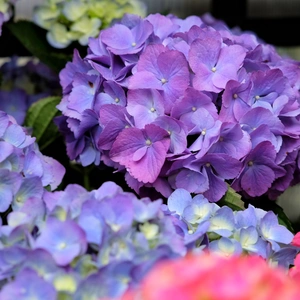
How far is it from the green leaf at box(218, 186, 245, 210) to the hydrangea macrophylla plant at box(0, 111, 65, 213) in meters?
0.21

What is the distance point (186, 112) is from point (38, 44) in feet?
1.47

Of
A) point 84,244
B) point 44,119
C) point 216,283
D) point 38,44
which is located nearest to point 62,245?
point 84,244

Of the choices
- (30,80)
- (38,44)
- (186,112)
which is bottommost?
(30,80)

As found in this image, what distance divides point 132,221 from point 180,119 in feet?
0.92

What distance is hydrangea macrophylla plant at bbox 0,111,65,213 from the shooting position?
0.68 meters

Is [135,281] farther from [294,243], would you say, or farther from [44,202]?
[294,243]

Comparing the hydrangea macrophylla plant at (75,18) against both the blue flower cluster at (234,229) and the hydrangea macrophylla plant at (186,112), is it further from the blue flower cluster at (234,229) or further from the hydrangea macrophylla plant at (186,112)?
the blue flower cluster at (234,229)

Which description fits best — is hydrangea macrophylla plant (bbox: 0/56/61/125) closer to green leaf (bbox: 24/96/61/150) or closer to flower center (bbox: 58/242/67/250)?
green leaf (bbox: 24/96/61/150)

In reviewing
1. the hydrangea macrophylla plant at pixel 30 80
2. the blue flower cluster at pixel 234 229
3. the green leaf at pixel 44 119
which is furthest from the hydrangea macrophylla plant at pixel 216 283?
the hydrangea macrophylla plant at pixel 30 80

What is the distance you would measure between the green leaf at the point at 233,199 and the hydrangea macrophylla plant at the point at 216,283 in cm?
40

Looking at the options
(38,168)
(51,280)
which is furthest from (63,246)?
(38,168)

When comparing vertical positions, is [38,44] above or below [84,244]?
below

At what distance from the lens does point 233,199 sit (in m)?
0.79

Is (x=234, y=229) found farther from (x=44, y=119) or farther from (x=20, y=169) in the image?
(x=44, y=119)
